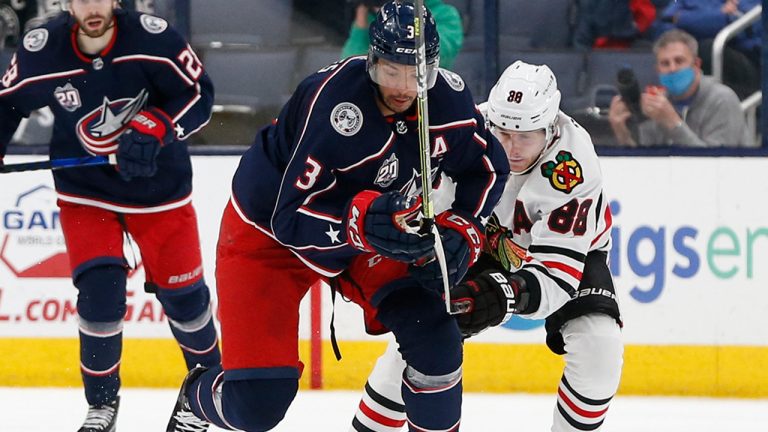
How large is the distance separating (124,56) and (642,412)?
6.66 ft

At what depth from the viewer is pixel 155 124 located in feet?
12.0

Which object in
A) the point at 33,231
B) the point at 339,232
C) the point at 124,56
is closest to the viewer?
the point at 339,232

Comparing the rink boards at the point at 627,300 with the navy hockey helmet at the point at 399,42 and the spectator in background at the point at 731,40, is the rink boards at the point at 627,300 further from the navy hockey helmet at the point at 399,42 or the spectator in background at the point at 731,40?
the navy hockey helmet at the point at 399,42

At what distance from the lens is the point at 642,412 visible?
171 inches

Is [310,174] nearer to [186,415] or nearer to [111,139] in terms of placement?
[186,415]

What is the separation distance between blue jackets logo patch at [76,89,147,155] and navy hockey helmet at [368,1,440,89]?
1178 millimetres

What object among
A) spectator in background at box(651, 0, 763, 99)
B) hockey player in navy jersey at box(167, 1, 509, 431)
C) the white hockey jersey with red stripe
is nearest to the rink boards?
spectator in background at box(651, 0, 763, 99)

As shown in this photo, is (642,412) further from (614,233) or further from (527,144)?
(527,144)

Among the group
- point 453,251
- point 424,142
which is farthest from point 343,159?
point 453,251

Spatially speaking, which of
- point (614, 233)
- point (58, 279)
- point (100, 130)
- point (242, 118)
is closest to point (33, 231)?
point (58, 279)

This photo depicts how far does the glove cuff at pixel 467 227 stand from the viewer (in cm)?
286

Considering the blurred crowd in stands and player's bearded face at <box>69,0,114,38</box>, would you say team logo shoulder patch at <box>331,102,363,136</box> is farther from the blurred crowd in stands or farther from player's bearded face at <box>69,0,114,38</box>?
the blurred crowd in stands

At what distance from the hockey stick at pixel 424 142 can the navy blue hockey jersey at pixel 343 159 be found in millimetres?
107

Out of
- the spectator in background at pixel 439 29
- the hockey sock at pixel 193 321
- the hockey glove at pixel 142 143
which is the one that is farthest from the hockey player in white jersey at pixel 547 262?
the spectator in background at pixel 439 29
